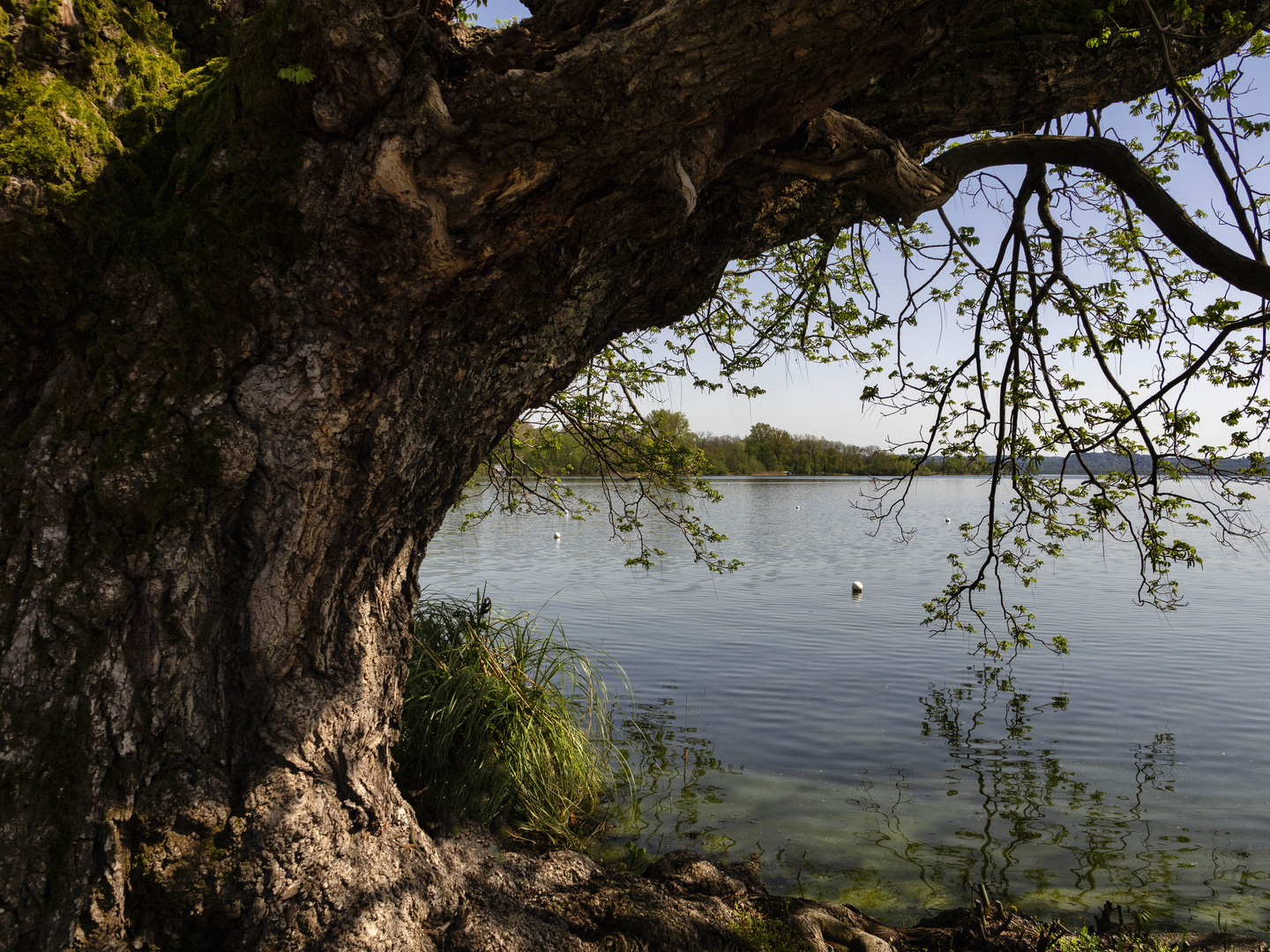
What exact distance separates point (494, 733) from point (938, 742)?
435 centimetres

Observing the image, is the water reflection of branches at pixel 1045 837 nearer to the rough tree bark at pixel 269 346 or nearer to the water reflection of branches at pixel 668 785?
the water reflection of branches at pixel 668 785

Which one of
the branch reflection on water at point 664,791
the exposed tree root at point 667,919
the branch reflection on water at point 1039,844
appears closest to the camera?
the exposed tree root at point 667,919

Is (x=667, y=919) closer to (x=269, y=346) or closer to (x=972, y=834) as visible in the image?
(x=269, y=346)

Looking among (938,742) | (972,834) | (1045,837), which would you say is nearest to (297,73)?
(972,834)

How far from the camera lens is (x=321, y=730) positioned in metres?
2.84

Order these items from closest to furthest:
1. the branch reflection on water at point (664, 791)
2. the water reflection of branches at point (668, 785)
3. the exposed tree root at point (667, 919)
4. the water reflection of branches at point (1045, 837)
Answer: the exposed tree root at point (667, 919), the water reflection of branches at point (1045, 837), the branch reflection on water at point (664, 791), the water reflection of branches at point (668, 785)

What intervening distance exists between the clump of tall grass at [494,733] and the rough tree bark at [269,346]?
4.59ft

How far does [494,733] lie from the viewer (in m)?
4.64

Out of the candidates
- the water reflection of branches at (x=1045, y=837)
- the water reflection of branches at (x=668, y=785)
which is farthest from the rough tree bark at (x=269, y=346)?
the water reflection of branches at (x=1045, y=837)

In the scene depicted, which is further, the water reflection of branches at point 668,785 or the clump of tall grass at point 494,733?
the water reflection of branches at point 668,785

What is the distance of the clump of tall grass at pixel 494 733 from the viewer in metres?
4.40

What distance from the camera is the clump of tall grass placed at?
4398mm

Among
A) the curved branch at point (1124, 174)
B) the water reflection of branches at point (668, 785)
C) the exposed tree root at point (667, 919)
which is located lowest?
the water reflection of branches at point (668, 785)

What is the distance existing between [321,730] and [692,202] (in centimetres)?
239
